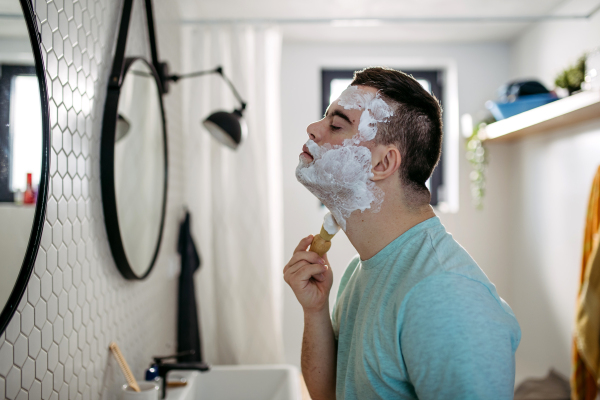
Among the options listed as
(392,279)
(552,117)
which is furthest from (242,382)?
(552,117)

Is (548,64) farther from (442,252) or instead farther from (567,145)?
(442,252)

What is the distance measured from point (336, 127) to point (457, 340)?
463mm

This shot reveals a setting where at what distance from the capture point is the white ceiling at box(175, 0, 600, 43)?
197 cm

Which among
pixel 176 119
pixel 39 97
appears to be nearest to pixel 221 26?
pixel 176 119

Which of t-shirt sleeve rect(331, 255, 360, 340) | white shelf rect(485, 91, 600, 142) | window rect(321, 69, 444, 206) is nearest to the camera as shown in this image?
t-shirt sleeve rect(331, 255, 360, 340)

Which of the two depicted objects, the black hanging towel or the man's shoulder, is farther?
the black hanging towel

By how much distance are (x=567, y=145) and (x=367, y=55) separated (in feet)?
3.71

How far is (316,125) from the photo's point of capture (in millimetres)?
899

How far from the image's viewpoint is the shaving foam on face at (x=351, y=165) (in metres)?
0.84

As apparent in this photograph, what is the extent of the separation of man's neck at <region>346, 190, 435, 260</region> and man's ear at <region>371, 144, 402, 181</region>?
5 centimetres

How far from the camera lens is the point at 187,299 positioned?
1797 millimetres

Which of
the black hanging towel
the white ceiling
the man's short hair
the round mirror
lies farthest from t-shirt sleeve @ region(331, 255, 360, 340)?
the white ceiling

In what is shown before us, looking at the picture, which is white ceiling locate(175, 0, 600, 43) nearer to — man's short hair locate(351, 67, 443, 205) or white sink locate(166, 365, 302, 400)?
man's short hair locate(351, 67, 443, 205)

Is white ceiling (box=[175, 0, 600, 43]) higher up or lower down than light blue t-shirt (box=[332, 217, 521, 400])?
higher up
